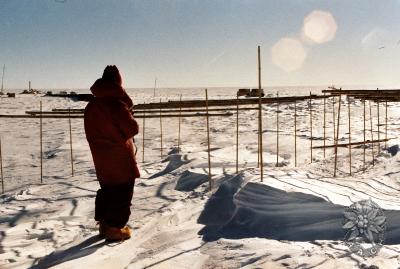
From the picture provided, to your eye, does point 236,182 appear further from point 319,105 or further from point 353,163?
point 319,105

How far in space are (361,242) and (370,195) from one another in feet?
3.57

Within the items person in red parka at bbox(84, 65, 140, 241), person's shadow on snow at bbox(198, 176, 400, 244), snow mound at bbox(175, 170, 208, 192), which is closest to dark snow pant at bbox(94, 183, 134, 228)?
person in red parka at bbox(84, 65, 140, 241)

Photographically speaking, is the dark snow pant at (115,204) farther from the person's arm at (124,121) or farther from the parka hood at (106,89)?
the parka hood at (106,89)

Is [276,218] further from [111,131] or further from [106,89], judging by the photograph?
[106,89]

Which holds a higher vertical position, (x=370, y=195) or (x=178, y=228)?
(x=370, y=195)

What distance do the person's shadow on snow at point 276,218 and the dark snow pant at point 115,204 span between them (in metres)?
0.73

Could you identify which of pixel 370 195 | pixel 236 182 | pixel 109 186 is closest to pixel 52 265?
pixel 109 186

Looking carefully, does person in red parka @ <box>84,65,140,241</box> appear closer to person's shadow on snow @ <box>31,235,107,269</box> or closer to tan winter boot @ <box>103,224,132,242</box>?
tan winter boot @ <box>103,224,132,242</box>

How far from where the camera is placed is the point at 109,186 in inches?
141

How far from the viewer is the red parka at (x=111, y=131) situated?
11.5ft

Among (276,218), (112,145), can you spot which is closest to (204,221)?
(276,218)

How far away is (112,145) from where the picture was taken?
3537 millimetres

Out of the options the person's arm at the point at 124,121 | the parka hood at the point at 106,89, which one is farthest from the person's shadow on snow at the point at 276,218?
the parka hood at the point at 106,89

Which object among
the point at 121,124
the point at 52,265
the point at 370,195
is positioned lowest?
the point at 52,265
